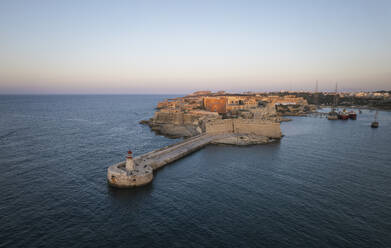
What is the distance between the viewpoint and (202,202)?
16.9 metres

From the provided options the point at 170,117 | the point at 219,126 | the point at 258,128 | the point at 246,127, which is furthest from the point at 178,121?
the point at 258,128

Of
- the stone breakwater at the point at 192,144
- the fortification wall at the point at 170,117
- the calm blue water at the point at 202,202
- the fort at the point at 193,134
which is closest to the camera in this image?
the calm blue water at the point at 202,202

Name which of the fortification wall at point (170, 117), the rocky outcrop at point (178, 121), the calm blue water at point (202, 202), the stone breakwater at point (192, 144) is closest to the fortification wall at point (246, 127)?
the stone breakwater at point (192, 144)

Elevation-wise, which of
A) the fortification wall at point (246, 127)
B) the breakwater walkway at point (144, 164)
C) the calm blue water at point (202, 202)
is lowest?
the calm blue water at point (202, 202)

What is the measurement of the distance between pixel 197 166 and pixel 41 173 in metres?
15.0

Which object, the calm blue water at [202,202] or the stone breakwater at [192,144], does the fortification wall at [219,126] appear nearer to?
the stone breakwater at [192,144]

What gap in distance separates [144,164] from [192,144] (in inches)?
453

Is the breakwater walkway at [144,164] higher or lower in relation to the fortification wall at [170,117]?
lower

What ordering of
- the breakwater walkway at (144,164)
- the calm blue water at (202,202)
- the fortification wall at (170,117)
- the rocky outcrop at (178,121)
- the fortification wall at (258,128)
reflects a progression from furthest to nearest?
the fortification wall at (170,117)
the rocky outcrop at (178,121)
the fortification wall at (258,128)
the breakwater walkway at (144,164)
the calm blue water at (202,202)

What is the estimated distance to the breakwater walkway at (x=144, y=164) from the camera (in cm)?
1902

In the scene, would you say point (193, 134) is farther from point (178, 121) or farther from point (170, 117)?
point (170, 117)

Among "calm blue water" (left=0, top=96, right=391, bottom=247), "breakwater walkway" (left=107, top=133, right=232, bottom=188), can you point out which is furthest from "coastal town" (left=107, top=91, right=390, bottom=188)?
"calm blue water" (left=0, top=96, right=391, bottom=247)

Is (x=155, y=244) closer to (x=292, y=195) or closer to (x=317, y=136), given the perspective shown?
(x=292, y=195)

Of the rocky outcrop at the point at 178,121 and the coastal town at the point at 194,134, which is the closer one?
the coastal town at the point at 194,134
